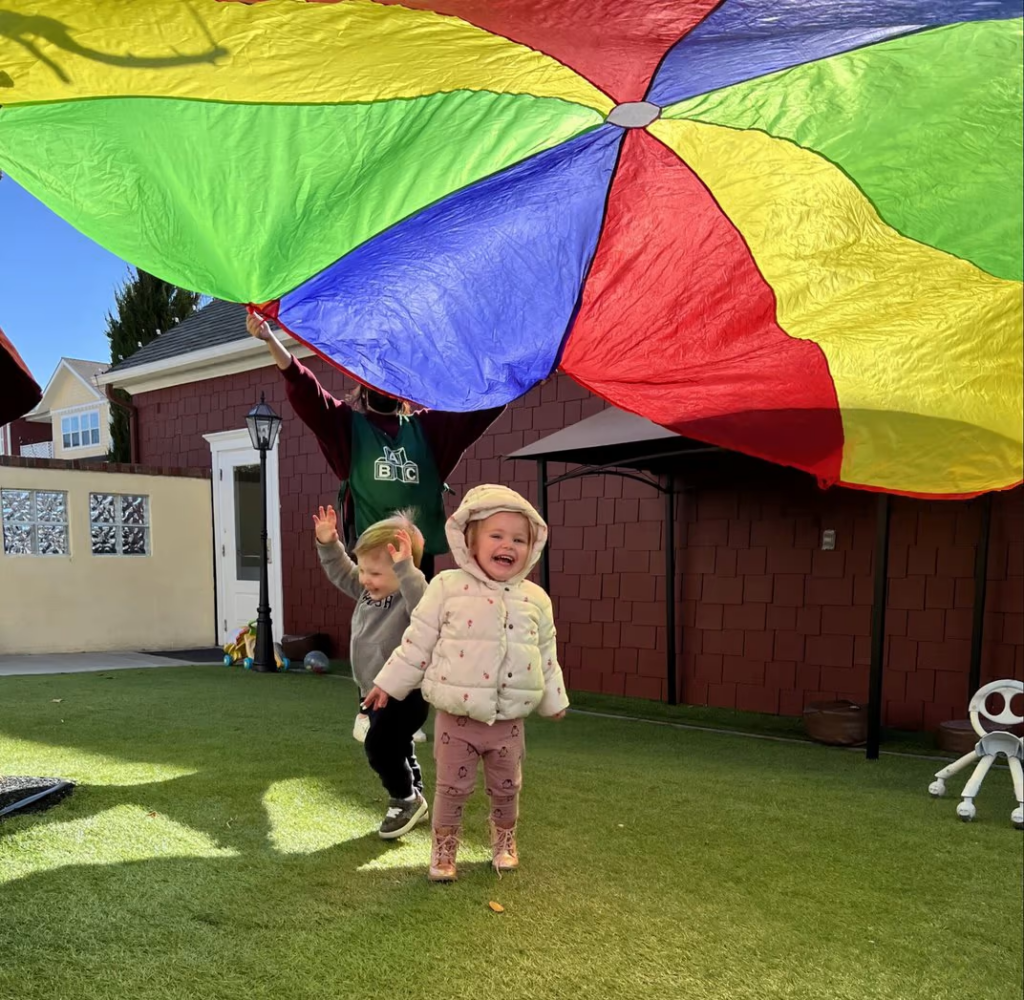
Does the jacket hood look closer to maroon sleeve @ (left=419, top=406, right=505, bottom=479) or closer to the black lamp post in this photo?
maroon sleeve @ (left=419, top=406, right=505, bottom=479)

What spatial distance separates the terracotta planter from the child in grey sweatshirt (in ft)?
11.7

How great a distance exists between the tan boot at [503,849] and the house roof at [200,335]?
9.77 metres

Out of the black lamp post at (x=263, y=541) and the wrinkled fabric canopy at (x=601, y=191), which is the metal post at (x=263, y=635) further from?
the wrinkled fabric canopy at (x=601, y=191)

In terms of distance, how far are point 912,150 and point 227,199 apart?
7.10 feet

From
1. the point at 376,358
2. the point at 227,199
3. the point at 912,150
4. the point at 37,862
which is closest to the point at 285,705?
the point at 37,862

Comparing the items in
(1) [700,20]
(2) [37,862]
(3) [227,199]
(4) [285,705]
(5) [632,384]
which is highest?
(1) [700,20]

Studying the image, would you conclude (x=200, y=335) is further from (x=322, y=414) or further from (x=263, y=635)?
(x=322, y=414)

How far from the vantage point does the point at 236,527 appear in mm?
11672

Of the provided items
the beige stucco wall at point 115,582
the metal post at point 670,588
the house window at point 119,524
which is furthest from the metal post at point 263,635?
the metal post at point 670,588

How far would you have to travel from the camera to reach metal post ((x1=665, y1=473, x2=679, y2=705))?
7184 mm

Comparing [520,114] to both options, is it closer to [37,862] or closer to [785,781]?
[37,862]

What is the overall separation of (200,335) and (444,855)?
11697 mm

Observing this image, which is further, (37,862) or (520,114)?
(37,862)

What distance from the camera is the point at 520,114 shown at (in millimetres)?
2771
